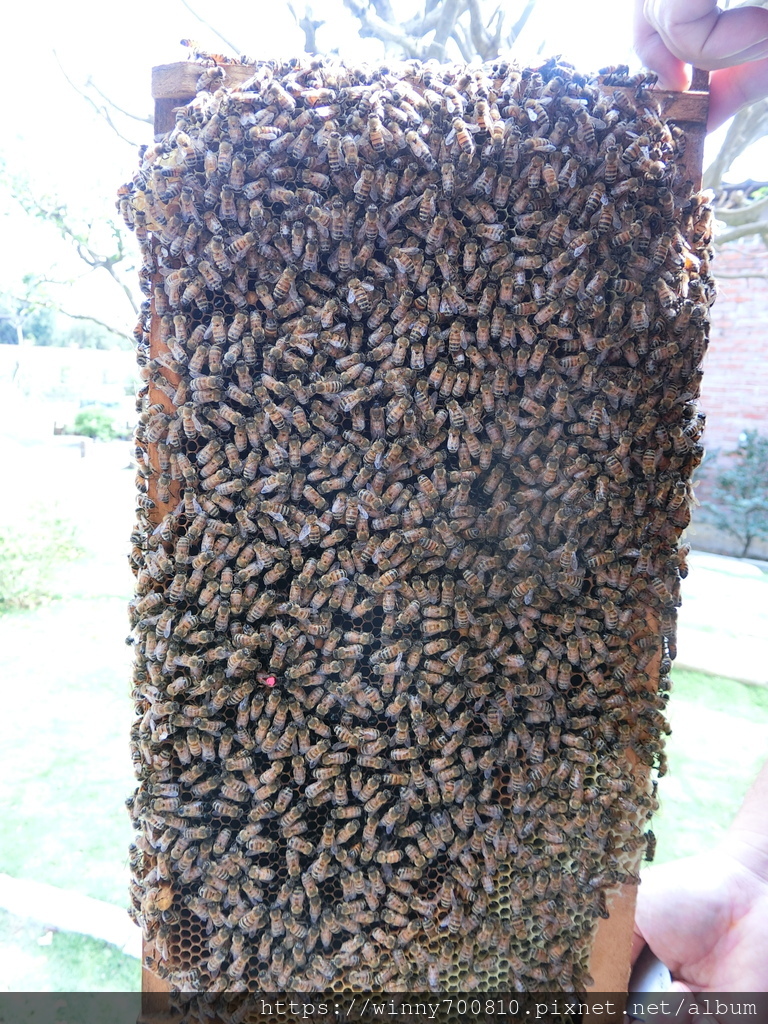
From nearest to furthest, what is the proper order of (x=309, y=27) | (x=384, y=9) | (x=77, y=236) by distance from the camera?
(x=309, y=27)
(x=384, y=9)
(x=77, y=236)

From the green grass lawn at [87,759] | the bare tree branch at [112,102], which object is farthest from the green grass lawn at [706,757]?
the bare tree branch at [112,102]

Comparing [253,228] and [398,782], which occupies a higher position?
[253,228]

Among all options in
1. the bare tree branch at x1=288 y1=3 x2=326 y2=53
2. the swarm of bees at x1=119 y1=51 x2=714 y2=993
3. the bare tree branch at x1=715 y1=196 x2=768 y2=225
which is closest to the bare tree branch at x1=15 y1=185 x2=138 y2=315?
the bare tree branch at x1=288 y1=3 x2=326 y2=53

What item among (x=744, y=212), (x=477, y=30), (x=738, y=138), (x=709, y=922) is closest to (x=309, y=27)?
(x=477, y=30)

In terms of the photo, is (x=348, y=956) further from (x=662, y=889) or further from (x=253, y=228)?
(x=253, y=228)

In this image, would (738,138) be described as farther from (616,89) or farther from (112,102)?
(112,102)

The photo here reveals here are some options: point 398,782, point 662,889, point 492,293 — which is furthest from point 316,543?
point 662,889
